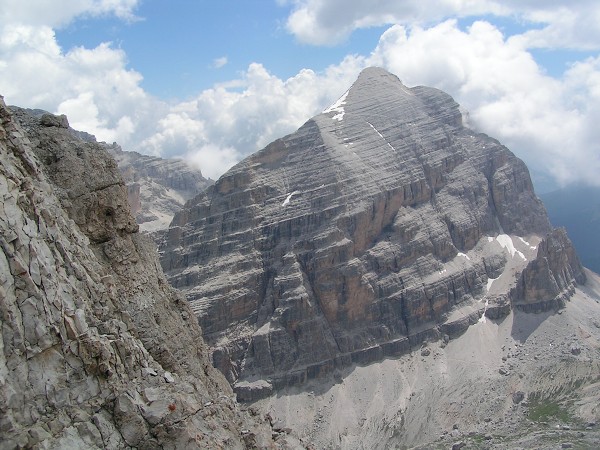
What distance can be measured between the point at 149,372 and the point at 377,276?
166258 millimetres

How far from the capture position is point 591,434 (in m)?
131

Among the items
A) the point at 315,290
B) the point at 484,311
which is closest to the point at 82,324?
the point at 315,290

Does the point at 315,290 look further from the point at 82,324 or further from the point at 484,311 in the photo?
the point at 82,324

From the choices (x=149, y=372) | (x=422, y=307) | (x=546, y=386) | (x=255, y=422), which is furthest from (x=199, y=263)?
(x=149, y=372)

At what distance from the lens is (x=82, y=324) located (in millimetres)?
25812

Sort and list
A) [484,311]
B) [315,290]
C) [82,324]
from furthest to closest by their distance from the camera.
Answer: [484,311] → [315,290] → [82,324]

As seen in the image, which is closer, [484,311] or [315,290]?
[315,290]

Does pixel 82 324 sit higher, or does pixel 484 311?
pixel 82 324

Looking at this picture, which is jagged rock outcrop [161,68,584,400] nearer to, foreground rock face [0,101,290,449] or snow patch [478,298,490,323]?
snow patch [478,298,490,323]

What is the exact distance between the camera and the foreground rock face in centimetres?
2278

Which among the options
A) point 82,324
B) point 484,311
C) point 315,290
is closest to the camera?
point 82,324

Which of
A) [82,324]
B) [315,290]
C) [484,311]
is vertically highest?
[82,324]

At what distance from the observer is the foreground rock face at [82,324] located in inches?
897

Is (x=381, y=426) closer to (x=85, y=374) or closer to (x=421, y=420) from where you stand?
(x=421, y=420)
